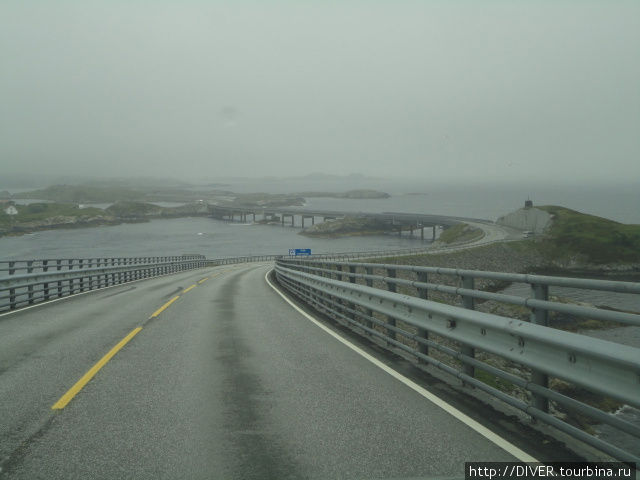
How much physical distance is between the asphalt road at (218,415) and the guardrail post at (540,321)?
2.32 ft

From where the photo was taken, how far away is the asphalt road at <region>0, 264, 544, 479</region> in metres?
4.14

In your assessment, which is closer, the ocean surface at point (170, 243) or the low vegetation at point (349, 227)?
the ocean surface at point (170, 243)

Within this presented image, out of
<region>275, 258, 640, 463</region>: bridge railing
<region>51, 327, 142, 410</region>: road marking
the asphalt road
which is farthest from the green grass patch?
<region>51, 327, 142, 410</region>: road marking

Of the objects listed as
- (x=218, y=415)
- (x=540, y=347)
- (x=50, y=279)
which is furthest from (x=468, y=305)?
(x=50, y=279)

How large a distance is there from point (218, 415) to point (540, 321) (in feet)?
11.2

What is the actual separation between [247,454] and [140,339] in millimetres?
6070

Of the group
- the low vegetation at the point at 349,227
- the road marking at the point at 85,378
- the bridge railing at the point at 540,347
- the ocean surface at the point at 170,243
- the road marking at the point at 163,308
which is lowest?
the ocean surface at the point at 170,243

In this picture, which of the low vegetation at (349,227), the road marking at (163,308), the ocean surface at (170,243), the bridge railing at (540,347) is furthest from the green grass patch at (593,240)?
the bridge railing at (540,347)

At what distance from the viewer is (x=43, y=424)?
510 centimetres

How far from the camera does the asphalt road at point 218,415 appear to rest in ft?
13.6

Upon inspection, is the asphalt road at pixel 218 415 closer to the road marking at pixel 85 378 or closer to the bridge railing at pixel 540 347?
the road marking at pixel 85 378

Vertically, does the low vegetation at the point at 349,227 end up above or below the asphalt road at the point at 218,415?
below

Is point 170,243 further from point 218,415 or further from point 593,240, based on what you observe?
point 218,415

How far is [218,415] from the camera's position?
211 inches
